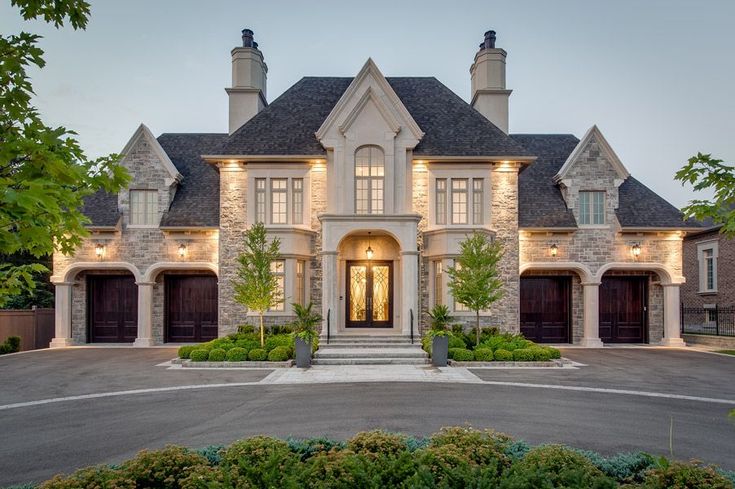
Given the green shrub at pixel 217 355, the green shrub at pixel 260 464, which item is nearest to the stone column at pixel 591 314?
the green shrub at pixel 217 355

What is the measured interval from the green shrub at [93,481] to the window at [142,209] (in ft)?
55.4

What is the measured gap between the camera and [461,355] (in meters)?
14.7

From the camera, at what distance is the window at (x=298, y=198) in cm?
1839

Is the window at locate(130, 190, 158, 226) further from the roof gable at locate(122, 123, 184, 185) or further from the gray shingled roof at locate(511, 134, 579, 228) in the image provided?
the gray shingled roof at locate(511, 134, 579, 228)

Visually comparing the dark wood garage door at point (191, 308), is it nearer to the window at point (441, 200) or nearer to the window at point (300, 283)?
the window at point (300, 283)

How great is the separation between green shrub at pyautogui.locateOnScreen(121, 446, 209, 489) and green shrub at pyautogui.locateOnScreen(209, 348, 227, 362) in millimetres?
10167

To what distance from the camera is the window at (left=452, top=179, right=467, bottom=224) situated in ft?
60.1

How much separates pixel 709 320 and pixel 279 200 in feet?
78.2

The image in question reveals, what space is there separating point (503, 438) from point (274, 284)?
451 inches

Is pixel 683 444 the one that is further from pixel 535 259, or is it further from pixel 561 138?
pixel 561 138

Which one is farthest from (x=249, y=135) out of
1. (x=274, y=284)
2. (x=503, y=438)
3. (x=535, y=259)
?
(x=503, y=438)

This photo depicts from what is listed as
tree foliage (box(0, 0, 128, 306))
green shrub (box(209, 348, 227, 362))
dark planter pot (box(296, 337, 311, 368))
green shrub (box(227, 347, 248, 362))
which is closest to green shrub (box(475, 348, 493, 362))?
dark planter pot (box(296, 337, 311, 368))

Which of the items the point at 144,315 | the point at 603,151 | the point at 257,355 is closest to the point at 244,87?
the point at 144,315

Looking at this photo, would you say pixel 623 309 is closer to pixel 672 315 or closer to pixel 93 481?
pixel 672 315
